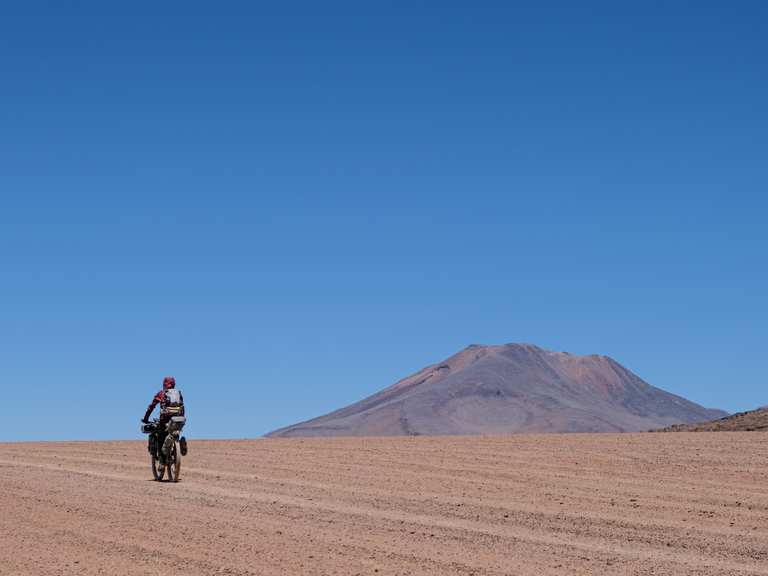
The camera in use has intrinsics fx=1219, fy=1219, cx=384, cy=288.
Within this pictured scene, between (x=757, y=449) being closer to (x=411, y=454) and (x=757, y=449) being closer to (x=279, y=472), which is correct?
(x=411, y=454)

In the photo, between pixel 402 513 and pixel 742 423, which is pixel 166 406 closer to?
pixel 402 513

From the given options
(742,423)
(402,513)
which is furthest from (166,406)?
(742,423)

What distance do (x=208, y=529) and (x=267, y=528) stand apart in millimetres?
815

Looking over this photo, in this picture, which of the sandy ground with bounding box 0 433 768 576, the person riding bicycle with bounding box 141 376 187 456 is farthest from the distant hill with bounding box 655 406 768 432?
the person riding bicycle with bounding box 141 376 187 456

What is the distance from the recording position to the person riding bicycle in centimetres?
2612

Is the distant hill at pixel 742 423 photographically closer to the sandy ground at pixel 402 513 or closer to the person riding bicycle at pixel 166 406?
the sandy ground at pixel 402 513

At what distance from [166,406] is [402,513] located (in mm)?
8847

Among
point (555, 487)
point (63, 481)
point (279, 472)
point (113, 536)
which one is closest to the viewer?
point (113, 536)

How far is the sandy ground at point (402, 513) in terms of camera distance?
46.5ft

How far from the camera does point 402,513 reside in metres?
18.9

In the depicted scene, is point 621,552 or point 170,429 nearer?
point 621,552

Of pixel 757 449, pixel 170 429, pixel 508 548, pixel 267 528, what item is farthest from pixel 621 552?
pixel 757 449

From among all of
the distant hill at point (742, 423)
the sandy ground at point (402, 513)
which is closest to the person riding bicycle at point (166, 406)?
the sandy ground at point (402, 513)

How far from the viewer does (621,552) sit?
14898mm
